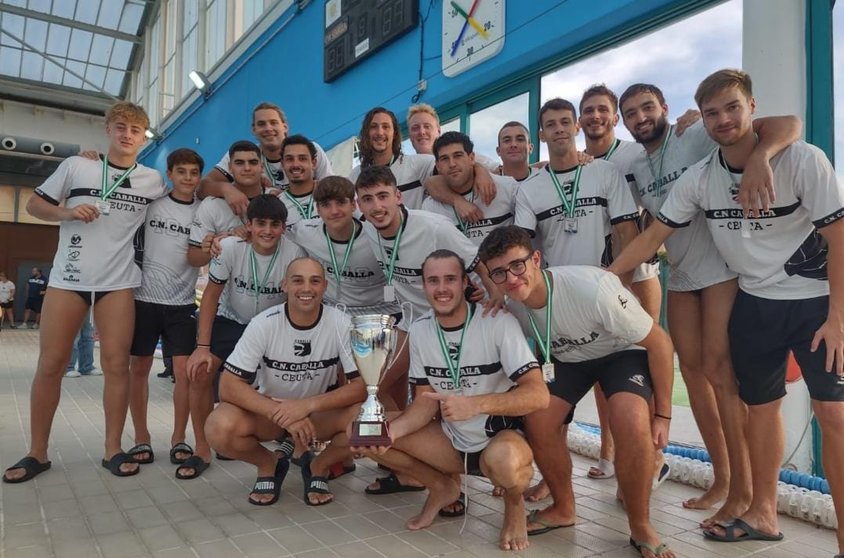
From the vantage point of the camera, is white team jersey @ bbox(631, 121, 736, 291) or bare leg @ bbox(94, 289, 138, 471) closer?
white team jersey @ bbox(631, 121, 736, 291)

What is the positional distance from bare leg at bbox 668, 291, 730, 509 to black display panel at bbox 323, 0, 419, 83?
16.3ft

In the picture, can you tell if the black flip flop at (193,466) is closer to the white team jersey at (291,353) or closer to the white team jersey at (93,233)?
the white team jersey at (291,353)

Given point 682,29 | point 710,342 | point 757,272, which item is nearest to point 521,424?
point 710,342

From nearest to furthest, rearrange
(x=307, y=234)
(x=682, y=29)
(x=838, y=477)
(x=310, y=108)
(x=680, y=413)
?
1. (x=838, y=477)
2. (x=307, y=234)
3. (x=682, y=29)
4. (x=680, y=413)
5. (x=310, y=108)

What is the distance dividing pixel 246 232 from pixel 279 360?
82 centimetres

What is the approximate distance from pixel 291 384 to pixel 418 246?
977 millimetres

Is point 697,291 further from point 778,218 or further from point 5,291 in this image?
point 5,291

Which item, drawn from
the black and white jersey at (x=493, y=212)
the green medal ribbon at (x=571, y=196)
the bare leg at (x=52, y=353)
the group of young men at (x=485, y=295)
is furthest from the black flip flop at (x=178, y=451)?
the green medal ribbon at (x=571, y=196)

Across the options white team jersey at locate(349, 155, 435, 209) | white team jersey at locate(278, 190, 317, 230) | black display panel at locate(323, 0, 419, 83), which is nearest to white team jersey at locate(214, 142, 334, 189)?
white team jersey at locate(278, 190, 317, 230)

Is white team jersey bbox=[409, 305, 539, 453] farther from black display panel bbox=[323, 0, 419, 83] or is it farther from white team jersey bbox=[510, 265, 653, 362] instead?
black display panel bbox=[323, 0, 419, 83]

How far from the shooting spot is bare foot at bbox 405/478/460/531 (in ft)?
8.86

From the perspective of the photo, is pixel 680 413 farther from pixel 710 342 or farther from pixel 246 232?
pixel 246 232

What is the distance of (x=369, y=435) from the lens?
244cm

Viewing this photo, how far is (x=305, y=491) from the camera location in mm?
3080
